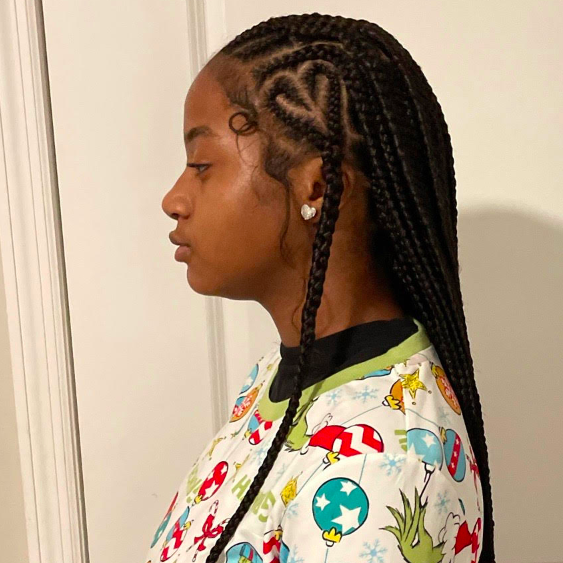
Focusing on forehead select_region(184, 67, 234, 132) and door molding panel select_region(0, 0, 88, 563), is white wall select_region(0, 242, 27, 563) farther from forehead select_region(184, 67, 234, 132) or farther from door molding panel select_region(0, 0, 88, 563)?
forehead select_region(184, 67, 234, 132)

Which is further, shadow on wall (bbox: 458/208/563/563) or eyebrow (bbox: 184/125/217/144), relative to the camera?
shadow on wall (bbox: 458/208/563/563)

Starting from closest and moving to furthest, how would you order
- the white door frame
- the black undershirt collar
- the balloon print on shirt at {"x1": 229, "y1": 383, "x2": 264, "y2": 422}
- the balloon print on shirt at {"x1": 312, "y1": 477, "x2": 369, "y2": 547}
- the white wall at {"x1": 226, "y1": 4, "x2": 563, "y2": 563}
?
the balloon print on shirt at {"x1": 312, "y1": 477, "x2": 369, "y2": 547} → the black undershirt collar → the balloon print on shirt at {"x1": 229, "y1": 383, "x2": 264, "y2": 422} → the white wall at {"x1": 226, "y1": 4, "x2": 563, "y2": 563} → the white door frame

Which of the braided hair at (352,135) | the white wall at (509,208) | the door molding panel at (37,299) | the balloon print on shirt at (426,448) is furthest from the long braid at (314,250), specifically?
the door molding panel at (37,299)

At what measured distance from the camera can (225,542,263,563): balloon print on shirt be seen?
0.55 metres

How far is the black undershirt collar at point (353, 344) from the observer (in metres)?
0.60

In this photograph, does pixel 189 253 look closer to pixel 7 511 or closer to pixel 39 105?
pixel 39 105

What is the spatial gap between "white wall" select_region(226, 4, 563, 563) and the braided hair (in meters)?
0.27

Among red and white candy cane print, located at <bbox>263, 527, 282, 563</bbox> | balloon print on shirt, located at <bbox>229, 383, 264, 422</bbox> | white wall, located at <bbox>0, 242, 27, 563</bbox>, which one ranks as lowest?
white wall, located at <bbox>0, 242, 27, 563</bbox>

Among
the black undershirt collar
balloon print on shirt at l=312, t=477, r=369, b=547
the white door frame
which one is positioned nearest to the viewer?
balloon print on shirt at l=312, t=477, r=369, b=547

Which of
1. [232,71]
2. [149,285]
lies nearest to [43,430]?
[149,285]

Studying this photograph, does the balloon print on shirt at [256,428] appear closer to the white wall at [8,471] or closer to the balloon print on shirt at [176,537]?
the balloon print on shirt at [176,537]

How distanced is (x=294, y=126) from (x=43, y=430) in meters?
0.69

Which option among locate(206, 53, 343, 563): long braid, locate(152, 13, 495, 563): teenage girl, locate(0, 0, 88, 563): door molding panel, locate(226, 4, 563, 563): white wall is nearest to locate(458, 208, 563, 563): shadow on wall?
locate(226, 4, 563, 563): white wall

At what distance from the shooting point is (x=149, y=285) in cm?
99
